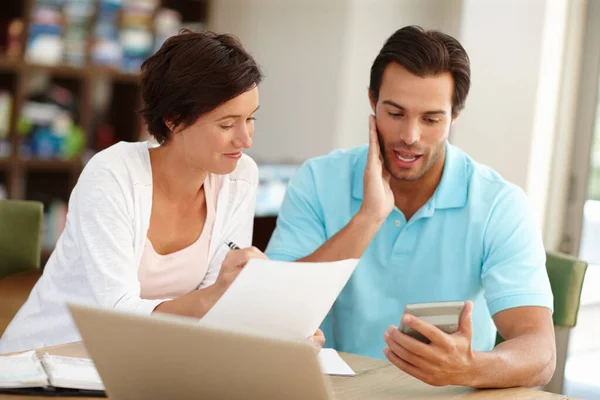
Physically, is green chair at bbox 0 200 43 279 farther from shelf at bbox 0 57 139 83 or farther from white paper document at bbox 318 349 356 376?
shelf at bbox 0 57 139 83

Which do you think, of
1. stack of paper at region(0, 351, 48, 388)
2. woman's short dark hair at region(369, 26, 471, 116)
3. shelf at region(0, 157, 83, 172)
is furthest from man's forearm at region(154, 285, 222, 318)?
shelf at region(0, 157, 83, 172)

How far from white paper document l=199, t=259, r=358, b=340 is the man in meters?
0.57

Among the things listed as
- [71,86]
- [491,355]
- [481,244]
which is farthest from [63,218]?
[491,355]

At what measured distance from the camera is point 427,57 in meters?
1.92

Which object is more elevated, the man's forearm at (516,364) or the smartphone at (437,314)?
the smartphone at (437,314)

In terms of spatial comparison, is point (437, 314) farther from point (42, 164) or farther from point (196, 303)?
point (42, 164)

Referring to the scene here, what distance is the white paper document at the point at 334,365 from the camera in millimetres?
1459

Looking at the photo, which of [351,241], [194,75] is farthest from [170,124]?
[351,241]

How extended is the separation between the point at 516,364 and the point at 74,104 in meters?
3.23

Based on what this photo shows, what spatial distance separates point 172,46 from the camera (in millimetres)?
1777

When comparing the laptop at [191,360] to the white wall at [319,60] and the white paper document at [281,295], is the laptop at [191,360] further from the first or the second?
the white wall at [319,60]

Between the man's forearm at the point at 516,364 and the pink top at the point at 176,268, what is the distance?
0.68m

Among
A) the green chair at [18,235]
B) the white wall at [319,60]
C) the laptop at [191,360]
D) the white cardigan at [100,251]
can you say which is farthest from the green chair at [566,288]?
the white wall at [319,60]

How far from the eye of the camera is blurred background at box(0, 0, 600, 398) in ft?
11.8
